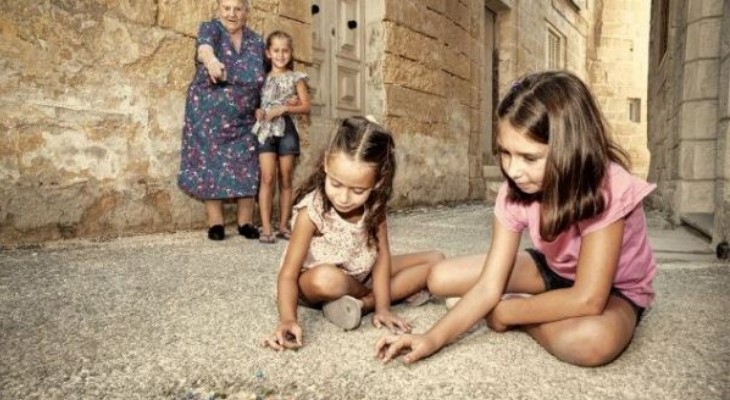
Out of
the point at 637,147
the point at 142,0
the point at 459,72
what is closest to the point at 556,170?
the point at 142,0

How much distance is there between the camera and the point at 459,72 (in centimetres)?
691

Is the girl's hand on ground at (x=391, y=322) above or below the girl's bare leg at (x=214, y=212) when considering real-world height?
below

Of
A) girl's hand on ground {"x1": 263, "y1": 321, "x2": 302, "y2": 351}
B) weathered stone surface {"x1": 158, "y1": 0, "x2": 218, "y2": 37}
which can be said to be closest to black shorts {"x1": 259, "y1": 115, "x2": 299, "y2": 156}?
weathered stone surface {"x1": 158, "y1": 0, "x2": 218, "y2": 37}

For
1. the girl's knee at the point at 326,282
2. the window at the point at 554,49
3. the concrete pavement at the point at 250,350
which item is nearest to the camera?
the concrete pavement at the point at 250,350

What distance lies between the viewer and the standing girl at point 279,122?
365cm

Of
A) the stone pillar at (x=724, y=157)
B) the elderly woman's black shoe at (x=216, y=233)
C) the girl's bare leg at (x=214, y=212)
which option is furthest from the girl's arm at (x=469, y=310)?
the girl's bare leg at (x=214, y=212)

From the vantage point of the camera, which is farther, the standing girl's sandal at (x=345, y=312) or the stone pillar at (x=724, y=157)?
the stone pillar at (x=724, y=157)

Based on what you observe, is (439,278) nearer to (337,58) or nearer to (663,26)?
(337,58)

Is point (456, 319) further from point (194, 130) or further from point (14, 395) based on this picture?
point (194, 130)

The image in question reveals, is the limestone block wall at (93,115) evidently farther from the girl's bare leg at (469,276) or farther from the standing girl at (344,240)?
the girl's bare leg at (469,276)

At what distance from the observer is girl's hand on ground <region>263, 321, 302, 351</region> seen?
4.77 feet

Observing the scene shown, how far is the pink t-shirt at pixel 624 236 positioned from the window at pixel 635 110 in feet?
47.4

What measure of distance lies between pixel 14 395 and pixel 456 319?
1054 millimetres

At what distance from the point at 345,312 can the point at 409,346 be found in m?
0.32
